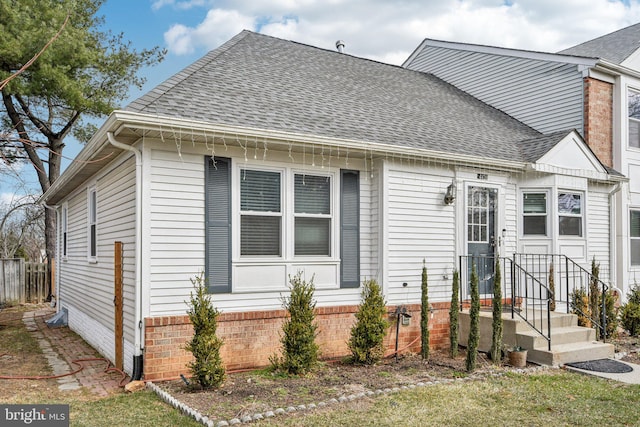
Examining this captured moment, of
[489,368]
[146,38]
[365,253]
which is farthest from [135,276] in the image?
[146,38]

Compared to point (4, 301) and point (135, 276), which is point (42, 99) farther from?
point (135, 276)

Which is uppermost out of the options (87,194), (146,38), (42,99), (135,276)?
(146,38)

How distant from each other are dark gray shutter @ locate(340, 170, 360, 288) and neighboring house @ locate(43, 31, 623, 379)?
0.02m

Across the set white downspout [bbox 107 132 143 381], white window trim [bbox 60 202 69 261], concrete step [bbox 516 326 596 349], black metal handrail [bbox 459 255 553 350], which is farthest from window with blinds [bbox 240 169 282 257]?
white window trim [bbox 60 202 69 261]

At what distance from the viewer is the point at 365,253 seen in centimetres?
789

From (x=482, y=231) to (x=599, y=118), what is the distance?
14.6 ft

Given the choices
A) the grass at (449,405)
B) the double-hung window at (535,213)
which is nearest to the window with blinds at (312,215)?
the grass at (449,405)

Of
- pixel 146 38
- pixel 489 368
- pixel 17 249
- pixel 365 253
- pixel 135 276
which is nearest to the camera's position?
pixel 135 276

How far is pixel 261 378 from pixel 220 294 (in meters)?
1.18

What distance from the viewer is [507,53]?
42.5 ft

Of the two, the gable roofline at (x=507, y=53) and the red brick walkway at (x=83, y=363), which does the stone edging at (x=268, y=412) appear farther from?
the gable roofline at (x=507, y=53)

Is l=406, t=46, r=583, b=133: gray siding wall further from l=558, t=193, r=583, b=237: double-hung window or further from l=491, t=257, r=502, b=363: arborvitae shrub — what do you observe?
l=491, t=257, r=502, b=363: arborvitae shrub

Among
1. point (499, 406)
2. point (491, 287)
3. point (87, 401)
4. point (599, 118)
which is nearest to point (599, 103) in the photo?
point (599, 118)

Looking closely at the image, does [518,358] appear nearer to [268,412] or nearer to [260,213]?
[268,412]
